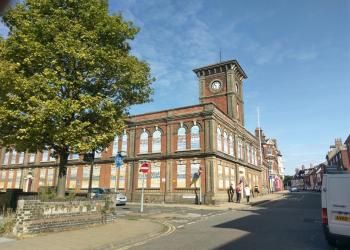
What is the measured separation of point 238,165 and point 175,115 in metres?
11.6

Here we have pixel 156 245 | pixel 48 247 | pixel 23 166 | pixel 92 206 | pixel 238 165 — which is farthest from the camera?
pixel 23 166

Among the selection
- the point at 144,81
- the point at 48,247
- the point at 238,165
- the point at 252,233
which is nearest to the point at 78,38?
the point at 144,81

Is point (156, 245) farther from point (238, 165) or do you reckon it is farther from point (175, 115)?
point (238, 165)

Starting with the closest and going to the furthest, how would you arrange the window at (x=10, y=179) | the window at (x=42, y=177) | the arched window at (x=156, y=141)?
the arched window at (x=156, y=141)
the window at (x=42, y=177)
the window at (x=10, y=179)

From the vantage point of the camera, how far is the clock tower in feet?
127

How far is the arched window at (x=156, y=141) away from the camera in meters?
Answer: 33.0

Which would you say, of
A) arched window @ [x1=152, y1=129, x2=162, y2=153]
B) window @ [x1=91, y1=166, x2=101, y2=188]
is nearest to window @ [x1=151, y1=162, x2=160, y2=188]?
arched window @ [x1=152, y1=129, x2=162, y2=153]

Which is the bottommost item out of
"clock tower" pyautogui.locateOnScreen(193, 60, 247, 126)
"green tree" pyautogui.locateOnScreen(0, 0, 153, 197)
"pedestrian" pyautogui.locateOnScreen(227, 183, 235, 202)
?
"pedestrian" pyautogui.locateOnScreen(227, 183, 235, 202)

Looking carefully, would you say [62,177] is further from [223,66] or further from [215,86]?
[223,66]

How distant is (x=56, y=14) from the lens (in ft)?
44.1

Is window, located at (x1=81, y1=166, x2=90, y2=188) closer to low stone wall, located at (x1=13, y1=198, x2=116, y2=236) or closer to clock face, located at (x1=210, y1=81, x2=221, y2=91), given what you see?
clock face, located at (x1=210, y1=81, x2=221, y2=91)

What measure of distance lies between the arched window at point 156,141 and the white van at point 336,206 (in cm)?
2489

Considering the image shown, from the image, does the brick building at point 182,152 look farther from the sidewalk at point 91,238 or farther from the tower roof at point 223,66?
the sidewalk at point 91,238

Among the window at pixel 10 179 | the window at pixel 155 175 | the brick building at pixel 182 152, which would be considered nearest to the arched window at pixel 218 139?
the brick building at pixel 182 152
